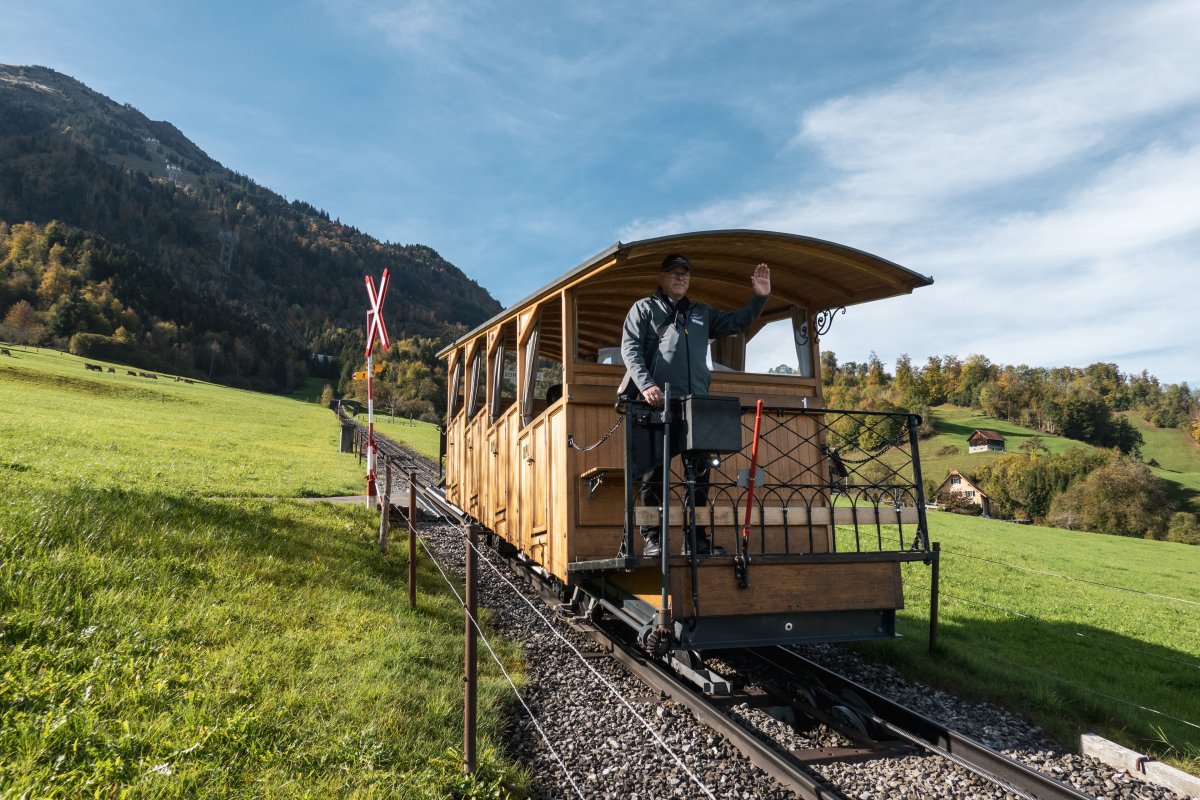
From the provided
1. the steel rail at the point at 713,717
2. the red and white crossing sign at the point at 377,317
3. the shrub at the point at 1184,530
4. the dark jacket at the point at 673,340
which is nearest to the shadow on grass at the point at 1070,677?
the steel rail at the point at 713,717

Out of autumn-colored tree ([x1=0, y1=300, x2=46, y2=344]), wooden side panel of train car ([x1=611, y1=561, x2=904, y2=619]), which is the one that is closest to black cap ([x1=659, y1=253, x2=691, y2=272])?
wooden side panel of train car ([x1=611, y1=561, x2=904, y2=619])

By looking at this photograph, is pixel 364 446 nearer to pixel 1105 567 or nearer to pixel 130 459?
pixel 130 459

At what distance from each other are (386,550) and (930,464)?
79.6m

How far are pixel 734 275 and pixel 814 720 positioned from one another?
12.3 feet

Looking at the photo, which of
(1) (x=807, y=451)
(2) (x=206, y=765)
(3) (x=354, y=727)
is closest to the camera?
(2) (x=206, y=765)

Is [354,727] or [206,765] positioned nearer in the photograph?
[206,765]

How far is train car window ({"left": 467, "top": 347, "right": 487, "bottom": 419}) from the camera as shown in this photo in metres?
10.1

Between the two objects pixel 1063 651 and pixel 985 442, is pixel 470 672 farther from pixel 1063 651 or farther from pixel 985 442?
pixel 985 442

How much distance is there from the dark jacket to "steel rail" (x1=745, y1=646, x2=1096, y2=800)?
2.43 metres

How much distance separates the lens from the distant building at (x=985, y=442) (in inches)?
3082

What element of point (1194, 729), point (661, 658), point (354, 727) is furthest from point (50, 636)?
point (1194, 729)

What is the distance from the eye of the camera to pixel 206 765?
127 inches

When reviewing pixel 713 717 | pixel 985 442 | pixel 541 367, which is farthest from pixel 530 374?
pixel 985 442

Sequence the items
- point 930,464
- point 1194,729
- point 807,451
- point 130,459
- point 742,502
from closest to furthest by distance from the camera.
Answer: point 1194,729, point 742,502, point 807,451, point 130,459, point 930,464
